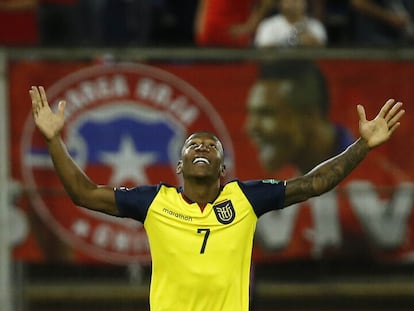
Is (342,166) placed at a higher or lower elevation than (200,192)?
higher

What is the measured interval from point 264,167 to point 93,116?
1.45m

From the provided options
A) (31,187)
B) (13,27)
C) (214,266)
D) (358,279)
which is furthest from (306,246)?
(214,266)

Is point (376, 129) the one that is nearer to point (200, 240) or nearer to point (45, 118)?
point (200, 240)

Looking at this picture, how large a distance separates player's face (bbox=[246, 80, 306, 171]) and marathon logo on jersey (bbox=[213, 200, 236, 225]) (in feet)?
13.0

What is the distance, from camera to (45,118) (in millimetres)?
7250

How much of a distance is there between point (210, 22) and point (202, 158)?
5127mm

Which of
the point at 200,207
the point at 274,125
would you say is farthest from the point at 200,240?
the point at 274,125

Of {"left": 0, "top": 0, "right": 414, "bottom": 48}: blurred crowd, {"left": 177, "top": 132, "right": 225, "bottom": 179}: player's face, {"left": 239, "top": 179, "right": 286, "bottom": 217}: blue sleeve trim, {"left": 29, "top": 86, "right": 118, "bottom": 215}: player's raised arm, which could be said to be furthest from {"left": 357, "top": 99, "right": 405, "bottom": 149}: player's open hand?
{"left": 0, "top": 0, "right": 414, "bottom": 48}: blurred crowd

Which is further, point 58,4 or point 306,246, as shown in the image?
point 58,4

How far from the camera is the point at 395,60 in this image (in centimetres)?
1136

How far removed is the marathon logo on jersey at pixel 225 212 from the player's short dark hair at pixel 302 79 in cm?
408

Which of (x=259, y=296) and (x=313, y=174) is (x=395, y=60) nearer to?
(x=259, y=296)

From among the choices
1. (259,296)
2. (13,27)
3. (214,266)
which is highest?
(13,27)

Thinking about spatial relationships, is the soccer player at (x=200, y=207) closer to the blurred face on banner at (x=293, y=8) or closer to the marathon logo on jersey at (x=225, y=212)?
the marathon logo on jersey at (x=225, y=212)
